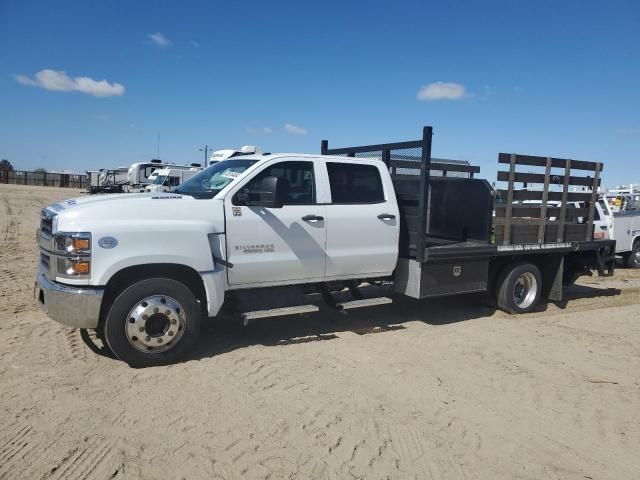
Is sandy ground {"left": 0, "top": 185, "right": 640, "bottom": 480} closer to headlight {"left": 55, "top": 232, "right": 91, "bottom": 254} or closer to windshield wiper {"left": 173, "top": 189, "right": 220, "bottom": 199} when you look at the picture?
headlight {"left": 55, "top": 232, "right": 91, "bottom": 254}

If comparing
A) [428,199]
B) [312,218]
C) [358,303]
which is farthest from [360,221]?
[428,199]

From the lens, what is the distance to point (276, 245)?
18.1 feet

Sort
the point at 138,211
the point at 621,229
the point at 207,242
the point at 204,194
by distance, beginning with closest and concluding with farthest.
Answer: the point at 138,211 < the point at 207,242 < the point at 204,194 < the point at 621,229

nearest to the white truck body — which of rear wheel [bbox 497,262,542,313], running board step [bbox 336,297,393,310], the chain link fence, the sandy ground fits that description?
running board step [bbox 336,297,393,310]

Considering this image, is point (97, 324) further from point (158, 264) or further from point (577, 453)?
point (577, 453)

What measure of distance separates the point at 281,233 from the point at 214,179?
0.99 meters

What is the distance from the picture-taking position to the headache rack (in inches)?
246

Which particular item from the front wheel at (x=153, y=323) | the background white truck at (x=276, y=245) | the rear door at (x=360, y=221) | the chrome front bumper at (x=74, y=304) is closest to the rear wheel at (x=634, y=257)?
the background white truck at (x=276, y=245)

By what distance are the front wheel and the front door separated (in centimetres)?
63

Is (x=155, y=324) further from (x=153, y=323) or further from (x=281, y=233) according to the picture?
(x=281, y=233)

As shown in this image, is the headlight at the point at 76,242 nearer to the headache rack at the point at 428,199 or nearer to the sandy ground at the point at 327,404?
the sandy ground at the point at 327,404

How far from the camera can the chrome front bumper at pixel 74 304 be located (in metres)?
4.52

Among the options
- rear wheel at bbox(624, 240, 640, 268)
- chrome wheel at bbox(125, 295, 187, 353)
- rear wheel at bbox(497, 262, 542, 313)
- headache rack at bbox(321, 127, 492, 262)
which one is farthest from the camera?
rear wheel at bbox(624, 240, 640, 268)

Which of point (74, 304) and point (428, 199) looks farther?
point (428, 199)
